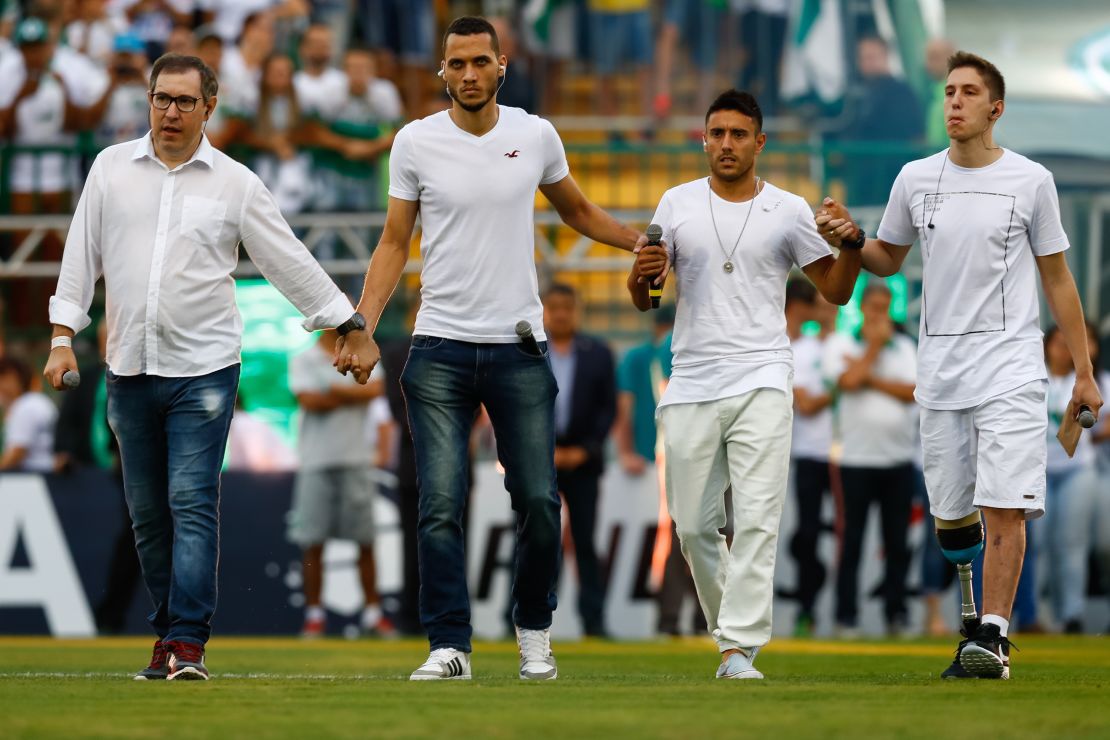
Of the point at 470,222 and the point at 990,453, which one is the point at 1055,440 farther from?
the point at 470,222

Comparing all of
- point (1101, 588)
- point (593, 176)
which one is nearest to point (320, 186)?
point (593, 176)

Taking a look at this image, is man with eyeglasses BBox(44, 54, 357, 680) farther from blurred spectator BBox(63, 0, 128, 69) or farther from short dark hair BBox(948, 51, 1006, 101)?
blurred spectator BBox(63, 0, 128, 69)

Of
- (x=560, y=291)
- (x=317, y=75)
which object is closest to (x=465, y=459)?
(x=560, y=291)

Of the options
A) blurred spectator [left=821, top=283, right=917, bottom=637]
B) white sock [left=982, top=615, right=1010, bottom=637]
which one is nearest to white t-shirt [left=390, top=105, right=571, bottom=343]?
white sock [left=982, top=615, right=1010, bottom=637]

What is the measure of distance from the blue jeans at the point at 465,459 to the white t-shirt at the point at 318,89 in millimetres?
9204

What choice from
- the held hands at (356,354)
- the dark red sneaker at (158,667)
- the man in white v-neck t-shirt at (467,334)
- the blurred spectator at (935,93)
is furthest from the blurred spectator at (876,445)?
the dark red sneaker at (158,667)

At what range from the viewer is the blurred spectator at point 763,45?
17828 millimetres

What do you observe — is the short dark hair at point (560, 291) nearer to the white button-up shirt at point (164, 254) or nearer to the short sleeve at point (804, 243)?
the short sleeve at point (804, 243)

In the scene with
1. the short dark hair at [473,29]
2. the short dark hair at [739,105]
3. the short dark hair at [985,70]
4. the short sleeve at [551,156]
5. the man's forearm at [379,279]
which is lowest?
the man's forearm at [379,279]

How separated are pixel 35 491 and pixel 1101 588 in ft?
26.0

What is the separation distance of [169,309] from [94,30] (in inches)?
408

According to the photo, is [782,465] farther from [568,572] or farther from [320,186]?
[320,186]

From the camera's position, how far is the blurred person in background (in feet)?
48.4

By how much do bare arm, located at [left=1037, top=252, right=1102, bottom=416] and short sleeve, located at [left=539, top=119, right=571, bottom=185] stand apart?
6.52ft
